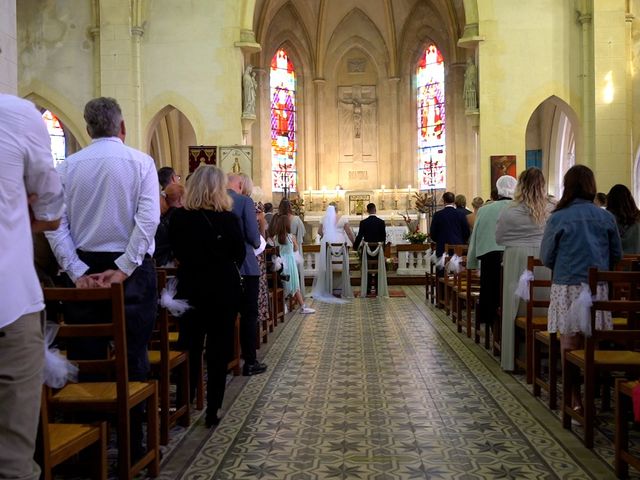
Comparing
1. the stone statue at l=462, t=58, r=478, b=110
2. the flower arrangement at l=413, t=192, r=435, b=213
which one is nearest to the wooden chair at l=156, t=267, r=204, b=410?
the stone statue at l=462, t=58, r=478, b=110

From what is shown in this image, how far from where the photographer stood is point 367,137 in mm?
26234

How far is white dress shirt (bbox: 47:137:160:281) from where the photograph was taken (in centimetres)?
402

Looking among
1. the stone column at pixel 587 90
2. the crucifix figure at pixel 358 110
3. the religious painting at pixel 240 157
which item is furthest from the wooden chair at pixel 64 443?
the crucifix figure at pixel 358 110

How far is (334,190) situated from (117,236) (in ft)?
68.5

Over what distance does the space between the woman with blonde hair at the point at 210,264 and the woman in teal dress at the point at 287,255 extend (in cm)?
540

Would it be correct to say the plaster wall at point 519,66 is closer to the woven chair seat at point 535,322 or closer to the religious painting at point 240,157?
the religious painting at point 240,157

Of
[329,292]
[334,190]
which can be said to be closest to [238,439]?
[329,292]

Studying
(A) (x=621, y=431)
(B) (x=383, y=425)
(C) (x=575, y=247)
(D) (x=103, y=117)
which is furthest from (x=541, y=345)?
(D) (x=103, y=117)

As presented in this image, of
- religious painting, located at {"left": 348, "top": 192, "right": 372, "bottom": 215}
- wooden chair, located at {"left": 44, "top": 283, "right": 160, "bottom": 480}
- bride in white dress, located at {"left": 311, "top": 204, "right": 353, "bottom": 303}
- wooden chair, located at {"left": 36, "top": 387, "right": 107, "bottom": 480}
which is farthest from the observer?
religious painting, located at {"left": 348, "top": 192, "right": 372, "bottom": 215}

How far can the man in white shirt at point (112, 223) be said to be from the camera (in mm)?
3990

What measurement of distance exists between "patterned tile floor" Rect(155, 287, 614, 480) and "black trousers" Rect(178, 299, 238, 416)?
0.27 m

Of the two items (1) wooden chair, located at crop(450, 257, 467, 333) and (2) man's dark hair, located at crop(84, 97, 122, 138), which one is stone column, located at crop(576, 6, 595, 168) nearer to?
(1) wooden chair, located at crop(450, 257, 467, 333)

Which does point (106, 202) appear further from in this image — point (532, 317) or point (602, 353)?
point (532, 317)

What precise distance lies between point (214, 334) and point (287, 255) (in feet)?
19.9
